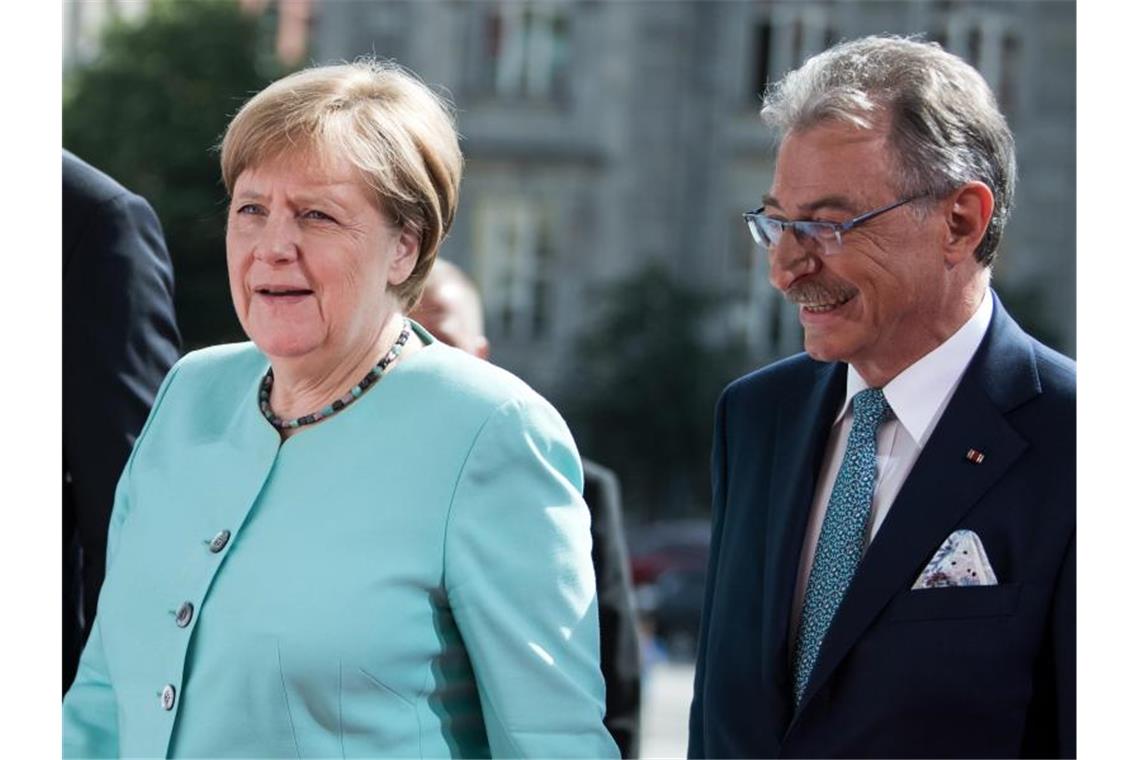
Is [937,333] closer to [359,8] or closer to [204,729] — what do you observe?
[204,729]

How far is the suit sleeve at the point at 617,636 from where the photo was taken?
14.6ft

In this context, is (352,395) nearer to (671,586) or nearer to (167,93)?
(671,586)

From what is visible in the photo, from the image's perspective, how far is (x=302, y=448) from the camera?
9.29 feet

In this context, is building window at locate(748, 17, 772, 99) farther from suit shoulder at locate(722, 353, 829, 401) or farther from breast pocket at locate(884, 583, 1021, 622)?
breast pocket at locate(884, 583, 1021, 622)

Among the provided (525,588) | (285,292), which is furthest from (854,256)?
(285,292)

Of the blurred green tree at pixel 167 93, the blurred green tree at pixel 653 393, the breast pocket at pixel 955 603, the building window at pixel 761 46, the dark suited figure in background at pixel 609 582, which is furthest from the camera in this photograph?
the building window at pixel 761 46

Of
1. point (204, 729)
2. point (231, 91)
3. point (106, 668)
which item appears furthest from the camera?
point (231, 91)

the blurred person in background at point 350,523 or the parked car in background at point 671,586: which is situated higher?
the blurred person in background at point 350,523

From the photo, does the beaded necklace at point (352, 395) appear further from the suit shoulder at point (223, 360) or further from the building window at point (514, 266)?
the building window at point (514, 266)

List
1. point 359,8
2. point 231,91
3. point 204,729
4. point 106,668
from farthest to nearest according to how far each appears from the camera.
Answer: point 359,8 < point 231,91 < point 106,668 < point 204,729

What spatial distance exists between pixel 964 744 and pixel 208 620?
1097 mm

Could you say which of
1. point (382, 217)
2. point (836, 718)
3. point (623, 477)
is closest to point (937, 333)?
point (836, 718)

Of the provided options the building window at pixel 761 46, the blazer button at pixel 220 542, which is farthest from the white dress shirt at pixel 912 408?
the building window at pixel 761 46

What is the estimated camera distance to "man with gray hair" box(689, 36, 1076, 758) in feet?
9.00
